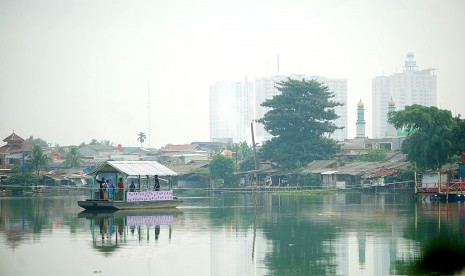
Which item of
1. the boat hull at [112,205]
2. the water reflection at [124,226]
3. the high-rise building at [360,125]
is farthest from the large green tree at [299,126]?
the water reflection at [124,226]

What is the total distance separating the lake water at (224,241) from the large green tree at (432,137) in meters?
16.6

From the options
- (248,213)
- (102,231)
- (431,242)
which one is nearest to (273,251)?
(431,242)

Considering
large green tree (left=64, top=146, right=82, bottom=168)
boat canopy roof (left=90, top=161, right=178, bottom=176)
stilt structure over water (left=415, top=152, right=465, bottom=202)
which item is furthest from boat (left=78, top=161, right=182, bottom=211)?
large green tree (left=64, top=146, right=82, bottom=168)

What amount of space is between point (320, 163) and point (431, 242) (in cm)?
4831

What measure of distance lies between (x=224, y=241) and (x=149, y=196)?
15382mm

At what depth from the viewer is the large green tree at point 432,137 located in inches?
2073

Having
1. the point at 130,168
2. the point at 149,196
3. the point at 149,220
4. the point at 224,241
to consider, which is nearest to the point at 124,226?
the point at 149,220

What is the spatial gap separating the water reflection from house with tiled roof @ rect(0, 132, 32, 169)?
4681cm

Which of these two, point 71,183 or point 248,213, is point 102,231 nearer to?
point 248,213

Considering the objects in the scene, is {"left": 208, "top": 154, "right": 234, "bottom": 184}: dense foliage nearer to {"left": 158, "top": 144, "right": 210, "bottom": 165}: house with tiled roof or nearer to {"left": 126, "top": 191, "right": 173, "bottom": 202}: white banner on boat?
{"left": 158, "top": 144, "right": 210, "bottom": 165}: house with tiled roof

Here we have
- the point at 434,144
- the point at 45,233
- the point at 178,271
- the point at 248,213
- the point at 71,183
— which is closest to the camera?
the point at 178,271

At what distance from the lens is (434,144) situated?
2100 inches

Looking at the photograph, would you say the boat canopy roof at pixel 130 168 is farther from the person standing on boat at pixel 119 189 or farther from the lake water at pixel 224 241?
the lake water at pixel 224 241

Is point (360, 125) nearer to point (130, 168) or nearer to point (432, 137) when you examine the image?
point (432, 137)
